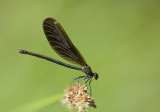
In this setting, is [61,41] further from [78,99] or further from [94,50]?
[94,50]

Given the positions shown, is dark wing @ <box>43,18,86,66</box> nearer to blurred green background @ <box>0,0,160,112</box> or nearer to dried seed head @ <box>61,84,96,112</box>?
dried seed head @ <box>61,84,96,112</box>

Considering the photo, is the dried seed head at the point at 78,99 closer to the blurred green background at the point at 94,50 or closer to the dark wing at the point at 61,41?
the dark wing at the point at 61,41

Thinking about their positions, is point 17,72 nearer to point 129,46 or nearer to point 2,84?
point 2,84

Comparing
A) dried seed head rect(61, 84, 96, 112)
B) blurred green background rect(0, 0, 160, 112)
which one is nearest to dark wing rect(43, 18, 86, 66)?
dried seed head rect(61, 84, 96, 112)

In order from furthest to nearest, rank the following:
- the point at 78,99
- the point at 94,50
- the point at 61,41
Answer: the point at 94,50 < the point at 61,41 < the point at 78,99

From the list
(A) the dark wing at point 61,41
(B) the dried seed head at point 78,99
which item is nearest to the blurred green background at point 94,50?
(A) the dark wing at point 61,41

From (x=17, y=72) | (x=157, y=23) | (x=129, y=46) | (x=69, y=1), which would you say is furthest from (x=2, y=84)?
(x=157, y=23)

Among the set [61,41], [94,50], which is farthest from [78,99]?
[94,50]
